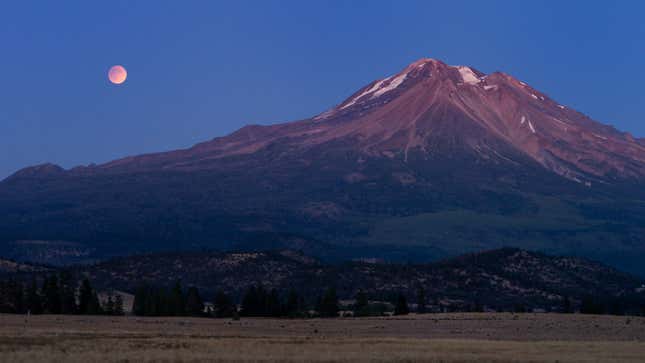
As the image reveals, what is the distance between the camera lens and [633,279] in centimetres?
19438

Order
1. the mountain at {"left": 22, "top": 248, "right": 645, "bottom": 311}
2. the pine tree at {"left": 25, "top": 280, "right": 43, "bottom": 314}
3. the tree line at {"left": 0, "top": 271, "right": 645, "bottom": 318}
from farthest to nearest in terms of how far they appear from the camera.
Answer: the mountain at {"left": 22, "top": 248, "right": 645, "bottom": 311}
the tree line at {"left": 0, "top": 271, "right": 645, "bottom": 318}
the pine tree at {"left": 25, "top": 280, "right": 43, "bottom": 314}

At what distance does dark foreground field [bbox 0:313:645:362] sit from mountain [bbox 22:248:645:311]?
5630 centimetres

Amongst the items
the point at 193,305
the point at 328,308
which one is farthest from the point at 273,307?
the point at 193,305

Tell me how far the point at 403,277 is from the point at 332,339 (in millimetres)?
100830

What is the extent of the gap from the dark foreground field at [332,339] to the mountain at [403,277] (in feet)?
185

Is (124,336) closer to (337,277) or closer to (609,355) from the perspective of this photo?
(609,355)

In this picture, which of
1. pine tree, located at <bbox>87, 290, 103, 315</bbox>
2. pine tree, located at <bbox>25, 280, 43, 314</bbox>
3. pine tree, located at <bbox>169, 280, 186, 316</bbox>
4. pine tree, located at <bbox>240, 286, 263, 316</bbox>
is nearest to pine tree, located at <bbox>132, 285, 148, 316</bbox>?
pine tree, located at <bbox>169, 280, 186, 316</bbox>

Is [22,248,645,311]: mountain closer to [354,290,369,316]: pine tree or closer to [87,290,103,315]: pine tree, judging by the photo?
[354,290,369,316]: pine tree

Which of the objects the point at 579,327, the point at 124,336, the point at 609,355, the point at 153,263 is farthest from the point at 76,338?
the point at 153,263

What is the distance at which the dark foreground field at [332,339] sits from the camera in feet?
181

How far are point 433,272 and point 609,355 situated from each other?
116 metres

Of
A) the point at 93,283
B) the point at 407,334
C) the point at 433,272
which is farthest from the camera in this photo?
the point at 433,272

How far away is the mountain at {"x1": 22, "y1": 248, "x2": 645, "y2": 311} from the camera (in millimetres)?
160125

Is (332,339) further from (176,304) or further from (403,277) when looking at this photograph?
(403,277)
